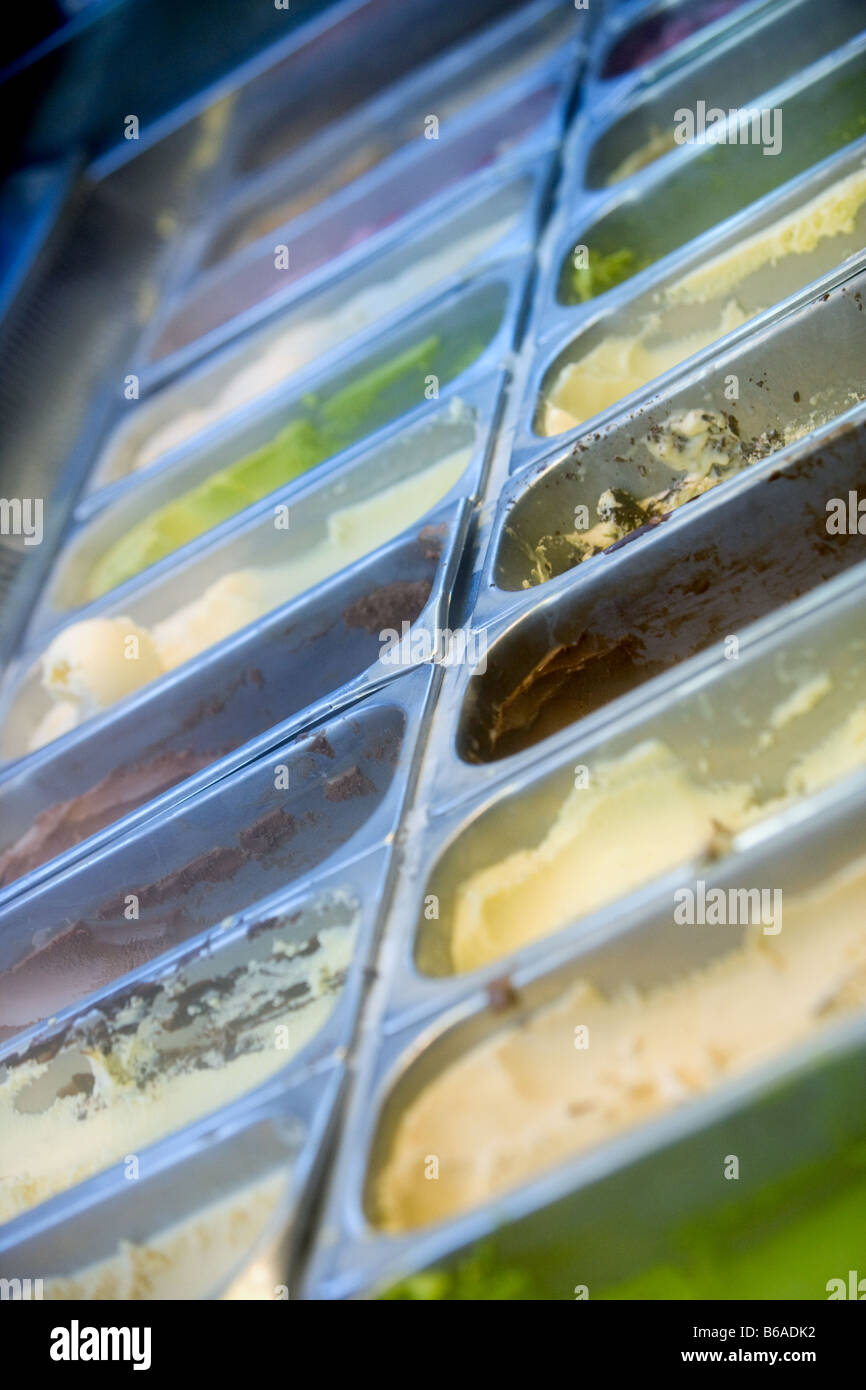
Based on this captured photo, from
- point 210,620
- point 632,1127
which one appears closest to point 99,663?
point 210,620

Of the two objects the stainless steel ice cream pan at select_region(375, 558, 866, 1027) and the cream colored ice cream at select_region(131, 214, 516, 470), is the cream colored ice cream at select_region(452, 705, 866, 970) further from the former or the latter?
the cream colored ice cream at select_region(131, 214, 516, 470)

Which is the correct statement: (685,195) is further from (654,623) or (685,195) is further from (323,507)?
(654,623)

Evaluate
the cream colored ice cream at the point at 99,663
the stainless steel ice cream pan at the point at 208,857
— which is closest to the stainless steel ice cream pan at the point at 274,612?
the cream colored ice cream at the point at 99,663

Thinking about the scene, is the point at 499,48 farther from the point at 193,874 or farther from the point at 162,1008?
the point at 162,1008

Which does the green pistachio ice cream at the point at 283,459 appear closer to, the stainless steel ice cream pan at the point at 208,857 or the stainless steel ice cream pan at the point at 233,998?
the stainless steel ice cream pan at the point at 208,857

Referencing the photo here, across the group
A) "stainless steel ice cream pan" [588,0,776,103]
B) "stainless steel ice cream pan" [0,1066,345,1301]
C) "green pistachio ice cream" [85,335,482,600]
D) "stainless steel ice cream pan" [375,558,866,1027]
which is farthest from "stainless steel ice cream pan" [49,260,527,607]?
"stainless steel ice cream pan" [0,1066,345,1301]
